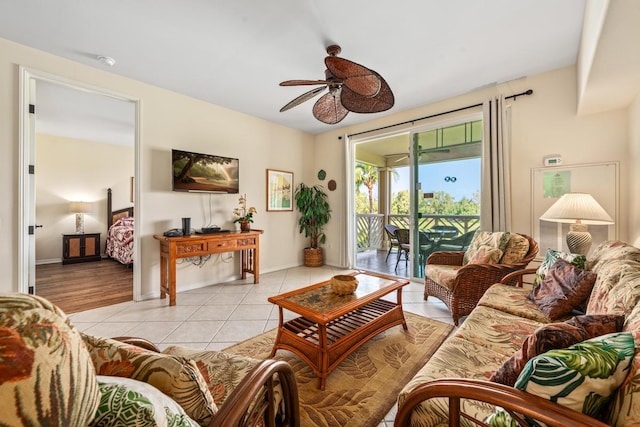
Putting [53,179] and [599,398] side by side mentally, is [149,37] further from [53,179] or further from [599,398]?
[53,179]

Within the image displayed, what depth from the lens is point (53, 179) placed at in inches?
208

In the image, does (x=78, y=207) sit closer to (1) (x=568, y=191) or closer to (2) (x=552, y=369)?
(2) (x=552, y=369)

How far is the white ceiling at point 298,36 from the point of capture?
197 cm

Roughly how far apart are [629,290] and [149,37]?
363cm

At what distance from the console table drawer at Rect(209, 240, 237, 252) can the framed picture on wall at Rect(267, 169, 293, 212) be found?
1150mm

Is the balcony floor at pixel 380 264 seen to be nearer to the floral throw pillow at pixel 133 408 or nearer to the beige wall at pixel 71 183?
the floral throw pillow at pixel 133 408

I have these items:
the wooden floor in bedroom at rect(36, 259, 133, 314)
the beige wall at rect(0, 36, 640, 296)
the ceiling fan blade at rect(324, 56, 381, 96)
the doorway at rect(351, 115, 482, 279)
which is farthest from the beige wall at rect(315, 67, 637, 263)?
the wooden floor in bedroom at rect(36, 259, 133, 314)

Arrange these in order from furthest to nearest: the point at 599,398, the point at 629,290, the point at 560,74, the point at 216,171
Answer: the point at 216,171 → the point at 560,74 → the point at 629,290 → the point at 599,398

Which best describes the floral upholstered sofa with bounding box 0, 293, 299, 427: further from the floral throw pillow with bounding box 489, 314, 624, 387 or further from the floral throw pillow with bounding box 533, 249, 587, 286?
the floral throw pillow with bounding box 533, 249, 587, 286

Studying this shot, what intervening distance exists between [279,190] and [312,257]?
1.40 metres

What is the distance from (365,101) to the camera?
2.29m

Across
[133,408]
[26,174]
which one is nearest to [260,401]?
[133,408]

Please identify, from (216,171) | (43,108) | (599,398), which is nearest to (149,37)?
(216,171)

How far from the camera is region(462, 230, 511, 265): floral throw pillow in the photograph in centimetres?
263
